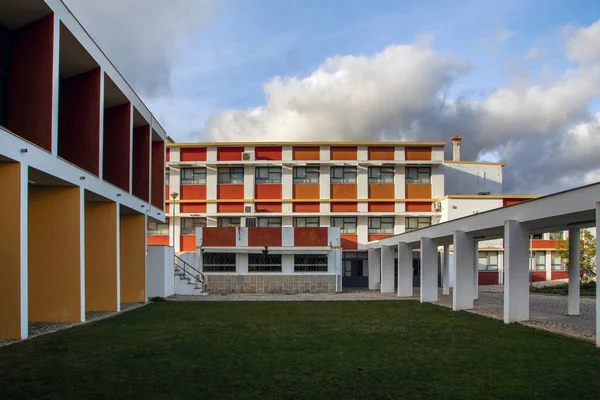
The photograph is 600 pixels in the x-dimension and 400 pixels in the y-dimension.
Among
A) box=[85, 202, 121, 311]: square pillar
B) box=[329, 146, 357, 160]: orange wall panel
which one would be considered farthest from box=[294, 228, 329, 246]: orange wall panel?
box=[85, 202, 121, 311]: square pillar

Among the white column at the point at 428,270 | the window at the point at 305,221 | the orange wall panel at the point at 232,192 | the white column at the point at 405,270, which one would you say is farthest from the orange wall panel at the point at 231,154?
the white column at the point at 428,270

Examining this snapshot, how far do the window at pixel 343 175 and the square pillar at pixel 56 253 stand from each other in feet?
97.1

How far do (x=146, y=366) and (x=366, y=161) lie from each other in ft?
120

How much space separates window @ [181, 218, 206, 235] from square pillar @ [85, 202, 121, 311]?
78.3 ft

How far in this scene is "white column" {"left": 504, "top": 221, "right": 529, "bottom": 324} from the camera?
61.8 ft

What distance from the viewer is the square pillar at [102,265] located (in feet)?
74.6

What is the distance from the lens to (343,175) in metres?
46.6

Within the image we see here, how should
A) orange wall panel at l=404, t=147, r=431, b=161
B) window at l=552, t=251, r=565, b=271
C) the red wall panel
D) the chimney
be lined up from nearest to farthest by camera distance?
the red wall panel
orange wall panel at l=404, t=147, r=431, b=161
window at l=552, t=251, r=565, b=271
the chimney

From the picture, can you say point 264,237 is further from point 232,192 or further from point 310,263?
point 232,192

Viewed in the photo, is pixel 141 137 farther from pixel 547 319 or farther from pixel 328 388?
pixel 328 388

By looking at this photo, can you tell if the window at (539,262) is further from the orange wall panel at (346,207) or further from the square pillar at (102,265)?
the square pillar at (102,265)

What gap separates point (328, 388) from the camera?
9.01 m

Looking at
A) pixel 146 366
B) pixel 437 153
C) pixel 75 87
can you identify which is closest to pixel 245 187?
pixel 437 153

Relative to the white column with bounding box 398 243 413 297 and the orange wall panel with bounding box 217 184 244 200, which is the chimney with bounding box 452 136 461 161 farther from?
the white column with bounding box 398 243 413 297
